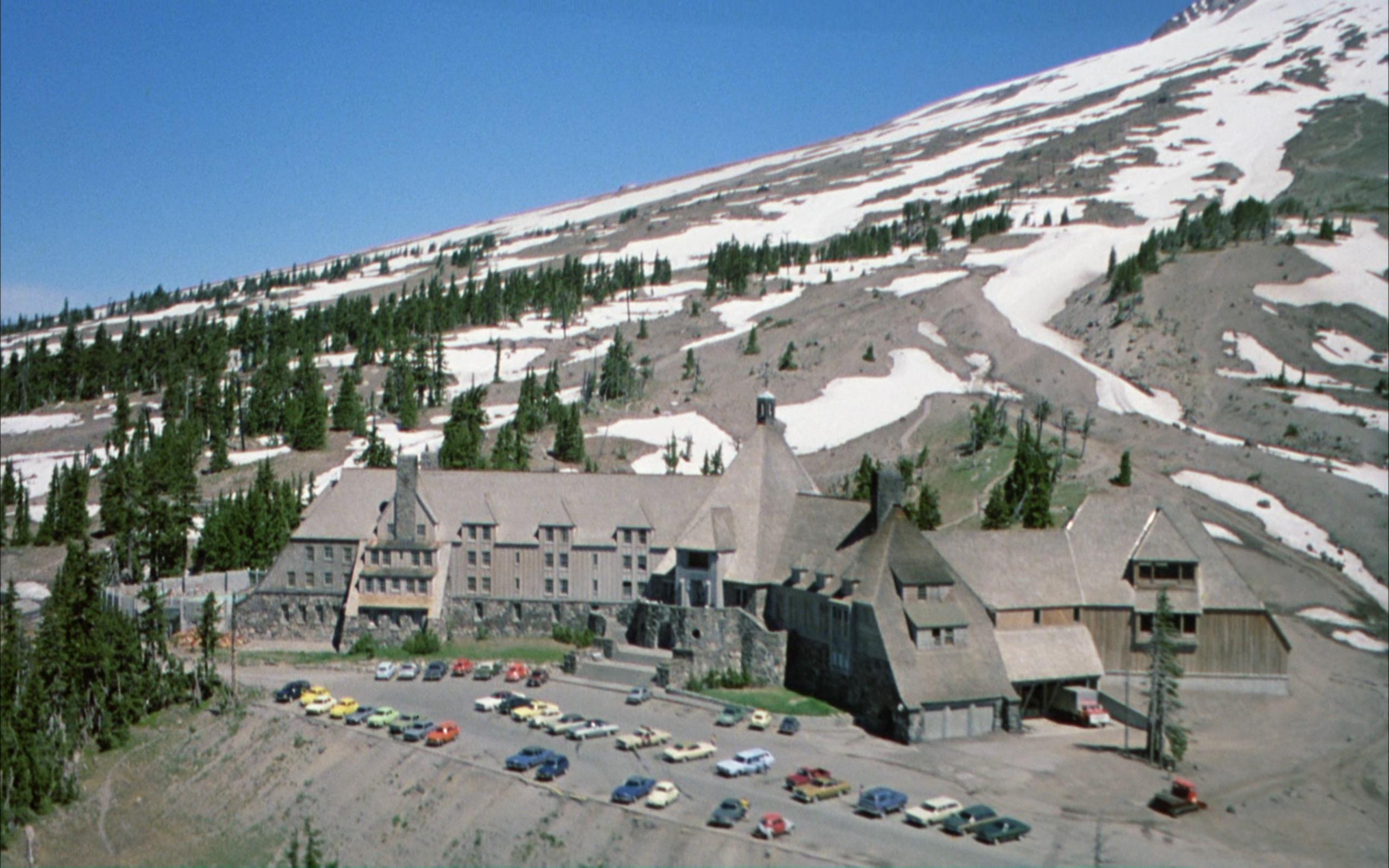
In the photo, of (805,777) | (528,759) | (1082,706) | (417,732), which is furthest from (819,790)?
(1082,706)

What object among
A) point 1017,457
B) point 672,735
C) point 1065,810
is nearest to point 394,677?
point 672,735

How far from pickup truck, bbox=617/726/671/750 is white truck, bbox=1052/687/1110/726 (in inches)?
→ 788

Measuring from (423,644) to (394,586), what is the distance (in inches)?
174

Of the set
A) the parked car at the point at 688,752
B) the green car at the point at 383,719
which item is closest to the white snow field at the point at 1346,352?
the parked car at the point at 688,752

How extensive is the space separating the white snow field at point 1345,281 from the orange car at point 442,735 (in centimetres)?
12631

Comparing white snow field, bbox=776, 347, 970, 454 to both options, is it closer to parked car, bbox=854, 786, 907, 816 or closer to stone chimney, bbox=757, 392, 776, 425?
stone chimney, bbox=757, 392, 776, 425

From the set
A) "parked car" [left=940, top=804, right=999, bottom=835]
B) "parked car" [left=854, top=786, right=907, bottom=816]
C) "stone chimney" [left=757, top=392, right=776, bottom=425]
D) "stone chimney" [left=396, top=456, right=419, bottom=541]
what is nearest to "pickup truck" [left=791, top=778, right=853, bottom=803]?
"parked car" [left=854, top=786, right=907, bottom=816]

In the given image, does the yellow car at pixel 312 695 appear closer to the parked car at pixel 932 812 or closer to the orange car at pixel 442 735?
the orange car at pixel 442 735

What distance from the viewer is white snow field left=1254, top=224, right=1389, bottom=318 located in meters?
138

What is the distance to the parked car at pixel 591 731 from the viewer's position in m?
46.8

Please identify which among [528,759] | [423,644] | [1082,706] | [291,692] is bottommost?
[528,759]

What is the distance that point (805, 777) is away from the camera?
4134 centimetres

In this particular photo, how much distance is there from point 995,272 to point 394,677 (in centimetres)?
14215

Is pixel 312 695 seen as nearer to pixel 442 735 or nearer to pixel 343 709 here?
pixel 343 709
